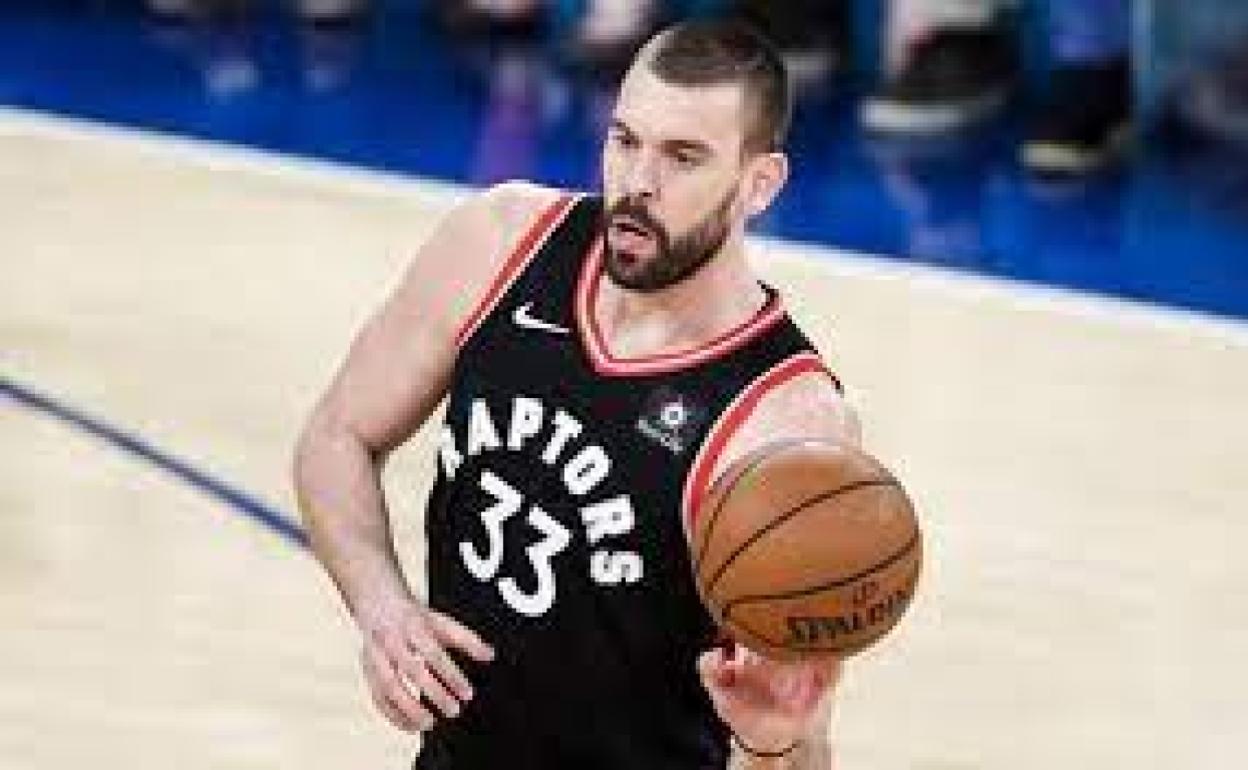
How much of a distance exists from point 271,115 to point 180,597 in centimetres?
414

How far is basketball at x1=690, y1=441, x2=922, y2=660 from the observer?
378 centimetres

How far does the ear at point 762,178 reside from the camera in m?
3.96

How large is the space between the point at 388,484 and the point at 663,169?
12.5 feet

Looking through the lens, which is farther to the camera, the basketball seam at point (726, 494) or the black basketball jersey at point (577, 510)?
the black basketball jersey at point (577, 510)

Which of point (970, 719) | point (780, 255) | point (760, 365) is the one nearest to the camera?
point (760, 365)

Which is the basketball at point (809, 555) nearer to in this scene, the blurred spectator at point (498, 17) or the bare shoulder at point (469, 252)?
the bare shoulder at point (469, 252)

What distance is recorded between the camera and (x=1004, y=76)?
10.9 metres

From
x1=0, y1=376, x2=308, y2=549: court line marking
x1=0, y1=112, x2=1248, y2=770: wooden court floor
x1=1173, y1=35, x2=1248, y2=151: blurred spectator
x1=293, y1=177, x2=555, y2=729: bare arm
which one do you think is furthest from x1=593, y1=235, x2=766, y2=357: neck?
x1=1173, y1=35, x2=1248, y2=151: blurred spectator

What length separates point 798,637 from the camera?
12.4 feet

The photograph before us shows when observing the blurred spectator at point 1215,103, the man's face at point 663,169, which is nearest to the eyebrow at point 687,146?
the man's face at point 663,169

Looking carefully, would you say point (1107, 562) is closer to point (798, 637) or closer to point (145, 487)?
point (145, 487)

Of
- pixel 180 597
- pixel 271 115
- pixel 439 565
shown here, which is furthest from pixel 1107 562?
pixel 271 115

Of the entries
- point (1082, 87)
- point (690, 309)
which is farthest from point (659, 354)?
point (1082, 87)

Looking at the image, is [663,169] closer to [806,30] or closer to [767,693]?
[767,693]
